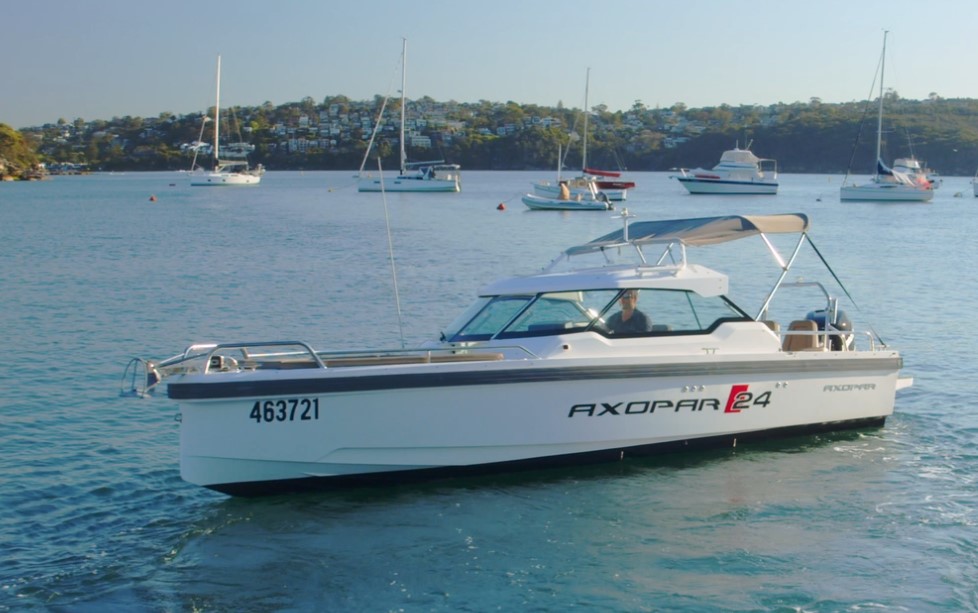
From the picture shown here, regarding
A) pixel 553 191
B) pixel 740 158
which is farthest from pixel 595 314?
pixel 740 158

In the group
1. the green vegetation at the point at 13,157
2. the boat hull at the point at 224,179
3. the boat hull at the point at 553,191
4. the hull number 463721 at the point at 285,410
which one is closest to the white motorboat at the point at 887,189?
the boat hull at the point at 553,191

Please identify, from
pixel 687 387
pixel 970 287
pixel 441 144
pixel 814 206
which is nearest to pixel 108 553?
pixel 687 387

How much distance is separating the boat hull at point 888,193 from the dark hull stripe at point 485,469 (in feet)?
245

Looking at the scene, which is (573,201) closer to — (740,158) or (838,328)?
(740,158)

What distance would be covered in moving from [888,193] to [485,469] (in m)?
78.1

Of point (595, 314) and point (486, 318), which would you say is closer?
point (595, 314)

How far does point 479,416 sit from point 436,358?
87 cm

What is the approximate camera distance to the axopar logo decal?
1153 centimetres

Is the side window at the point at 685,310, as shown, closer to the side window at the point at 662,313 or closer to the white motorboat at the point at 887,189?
the side window at the point at 662,313

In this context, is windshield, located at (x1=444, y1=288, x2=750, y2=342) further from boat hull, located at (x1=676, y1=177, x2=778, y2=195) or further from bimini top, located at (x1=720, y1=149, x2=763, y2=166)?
bimini top, located at (x1=720, y1=149, x2=763, y2=166)

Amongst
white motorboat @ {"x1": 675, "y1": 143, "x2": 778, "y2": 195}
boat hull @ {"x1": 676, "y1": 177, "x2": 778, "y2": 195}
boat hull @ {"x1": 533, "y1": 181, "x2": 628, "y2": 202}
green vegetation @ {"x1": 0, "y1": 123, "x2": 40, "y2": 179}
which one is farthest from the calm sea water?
green vegetation @ {"x1": 0, "y1": 123, "x2": 40, "y2": 179}

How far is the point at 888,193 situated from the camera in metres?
82.4

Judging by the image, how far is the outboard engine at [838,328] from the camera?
1371cm

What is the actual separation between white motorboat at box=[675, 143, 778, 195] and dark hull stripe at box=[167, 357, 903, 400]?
272 ft
